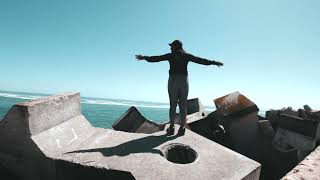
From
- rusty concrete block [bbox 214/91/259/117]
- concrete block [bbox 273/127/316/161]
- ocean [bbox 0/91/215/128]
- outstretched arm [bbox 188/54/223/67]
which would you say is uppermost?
outstretched arm [bbox 188/54/223/67]

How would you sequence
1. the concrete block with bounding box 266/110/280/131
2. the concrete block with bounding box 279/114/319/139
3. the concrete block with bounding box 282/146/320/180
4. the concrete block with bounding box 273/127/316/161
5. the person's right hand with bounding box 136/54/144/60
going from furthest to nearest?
1. the concrete block with bounding box 266/110/280/131
2. the concrete block with bounding box 279/114/319/139
3. the concrete block with bounding box 273/127/316/161
4. the person's right hand with bounding box 136/54/144/60
5. the concrete block with bounding box 282/146/320/180

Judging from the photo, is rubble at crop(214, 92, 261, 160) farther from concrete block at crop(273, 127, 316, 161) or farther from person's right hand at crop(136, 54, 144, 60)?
person's right hand at crop(136, 54, 144, 60)

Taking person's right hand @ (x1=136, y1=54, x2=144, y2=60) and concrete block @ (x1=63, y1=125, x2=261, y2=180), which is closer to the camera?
concrete block @ (x1=63, y1=125, x2=261, y2=180)

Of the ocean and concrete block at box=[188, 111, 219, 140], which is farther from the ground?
concrete block at box=[188, 111, 219, 140]

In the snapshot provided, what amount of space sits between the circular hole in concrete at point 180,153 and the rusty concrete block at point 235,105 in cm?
231

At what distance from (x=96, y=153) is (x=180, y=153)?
1420 millimetres

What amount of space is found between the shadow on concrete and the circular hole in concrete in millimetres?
219

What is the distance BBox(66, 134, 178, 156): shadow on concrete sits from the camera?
446 cm

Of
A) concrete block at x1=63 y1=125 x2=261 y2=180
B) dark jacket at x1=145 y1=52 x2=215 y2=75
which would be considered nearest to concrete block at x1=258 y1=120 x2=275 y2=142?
concrete block at x1=63 y1=125 x2=261 y2=180

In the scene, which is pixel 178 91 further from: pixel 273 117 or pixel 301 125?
pixel 273 117

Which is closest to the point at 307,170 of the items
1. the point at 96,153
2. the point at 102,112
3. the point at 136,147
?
the point at 136,147

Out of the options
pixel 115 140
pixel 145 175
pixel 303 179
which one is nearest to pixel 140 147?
pixel 115 140

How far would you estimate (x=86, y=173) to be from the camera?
414cm

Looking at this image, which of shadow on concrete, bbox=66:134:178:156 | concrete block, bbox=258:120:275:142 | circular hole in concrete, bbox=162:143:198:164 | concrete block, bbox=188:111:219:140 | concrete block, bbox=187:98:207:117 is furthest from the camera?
concrete block, bbox=187:98:207:117
